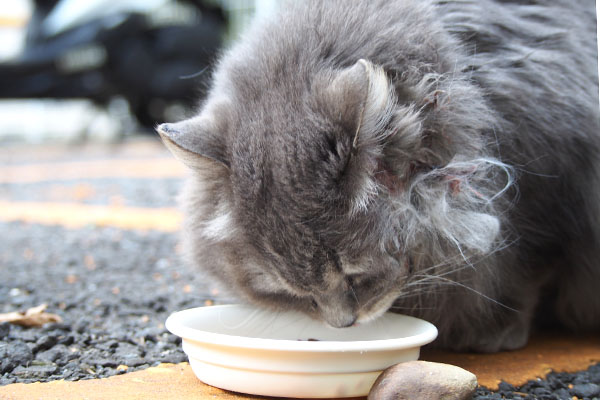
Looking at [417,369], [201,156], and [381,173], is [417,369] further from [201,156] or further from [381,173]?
[201,156]

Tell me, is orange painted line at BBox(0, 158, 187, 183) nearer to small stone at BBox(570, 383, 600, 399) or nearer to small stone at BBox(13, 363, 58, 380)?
small stone at BBox(13, 363, 58, 380)

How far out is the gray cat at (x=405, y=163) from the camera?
191 cm

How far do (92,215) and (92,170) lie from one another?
3.20 meters

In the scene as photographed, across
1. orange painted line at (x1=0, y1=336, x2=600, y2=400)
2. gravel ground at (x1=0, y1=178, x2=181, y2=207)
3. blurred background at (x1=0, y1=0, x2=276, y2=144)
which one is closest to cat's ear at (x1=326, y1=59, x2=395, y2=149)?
orange painted line at (x1=0, y1=336, x2=600, y2=400)

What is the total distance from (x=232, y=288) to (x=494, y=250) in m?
0.88

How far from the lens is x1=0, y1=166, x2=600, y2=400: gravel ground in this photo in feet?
7.30

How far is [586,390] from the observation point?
2.16 metres

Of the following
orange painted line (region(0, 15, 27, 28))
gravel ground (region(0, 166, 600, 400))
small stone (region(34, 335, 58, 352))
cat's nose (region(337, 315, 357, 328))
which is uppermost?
orange painted line (region(0, 15, 27, 28))

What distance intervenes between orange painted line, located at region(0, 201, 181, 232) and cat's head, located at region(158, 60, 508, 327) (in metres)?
2.80

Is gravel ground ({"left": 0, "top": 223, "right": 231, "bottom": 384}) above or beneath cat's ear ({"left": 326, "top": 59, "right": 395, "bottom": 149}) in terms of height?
beneath

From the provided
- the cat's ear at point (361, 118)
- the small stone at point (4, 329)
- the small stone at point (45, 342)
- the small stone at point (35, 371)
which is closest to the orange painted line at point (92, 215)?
the small stone at point (4, 329)

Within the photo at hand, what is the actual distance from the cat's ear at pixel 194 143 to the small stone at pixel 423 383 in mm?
780

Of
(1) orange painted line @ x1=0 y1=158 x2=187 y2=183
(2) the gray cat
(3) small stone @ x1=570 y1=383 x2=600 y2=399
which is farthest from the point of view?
(1) orange painted line @ x1=0 y1=158 x2=187 y2=183

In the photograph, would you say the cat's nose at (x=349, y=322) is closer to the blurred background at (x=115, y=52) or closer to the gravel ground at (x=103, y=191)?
the gravel ground at (x=103, y=191)
